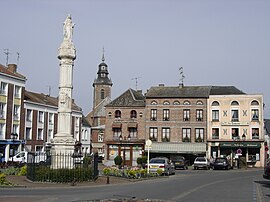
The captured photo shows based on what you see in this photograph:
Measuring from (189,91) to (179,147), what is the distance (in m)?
7.97

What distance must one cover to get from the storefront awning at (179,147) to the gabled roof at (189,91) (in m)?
6.52

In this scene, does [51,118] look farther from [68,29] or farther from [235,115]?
[68,29]

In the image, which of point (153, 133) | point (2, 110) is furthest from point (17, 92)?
point (153, 133)

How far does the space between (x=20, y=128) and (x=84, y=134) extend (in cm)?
2398

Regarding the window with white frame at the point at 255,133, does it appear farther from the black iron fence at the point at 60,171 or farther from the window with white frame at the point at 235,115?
the black iron fence at the point at 60,171

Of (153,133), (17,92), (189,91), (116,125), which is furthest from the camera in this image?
(116,125)

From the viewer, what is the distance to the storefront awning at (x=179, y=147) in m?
54.2

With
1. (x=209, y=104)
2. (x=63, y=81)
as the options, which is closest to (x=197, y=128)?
(x=209, y=104)

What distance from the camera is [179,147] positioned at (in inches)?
2158

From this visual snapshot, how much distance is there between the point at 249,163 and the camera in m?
53.2

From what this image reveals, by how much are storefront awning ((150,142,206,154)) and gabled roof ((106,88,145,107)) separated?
6367 millimetres

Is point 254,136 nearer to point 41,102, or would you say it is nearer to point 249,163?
point 249,163

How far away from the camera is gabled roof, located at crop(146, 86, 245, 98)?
55906 millimetres

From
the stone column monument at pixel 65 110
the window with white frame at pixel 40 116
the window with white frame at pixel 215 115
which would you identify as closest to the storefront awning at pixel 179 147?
the window with white frame at pixel 215 115
